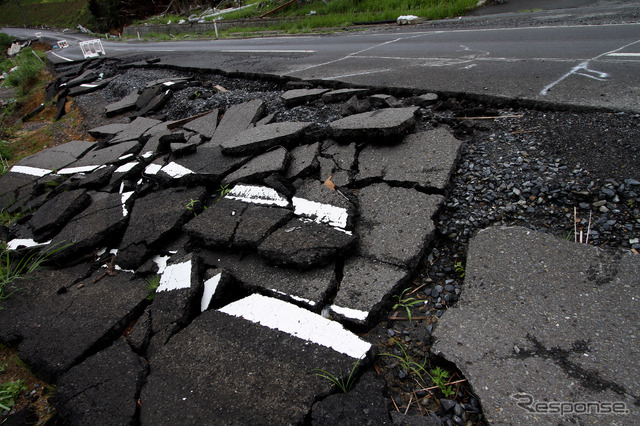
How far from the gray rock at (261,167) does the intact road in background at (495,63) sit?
2.08 m

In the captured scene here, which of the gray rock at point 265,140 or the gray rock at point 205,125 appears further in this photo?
the gray rock at point 205,125

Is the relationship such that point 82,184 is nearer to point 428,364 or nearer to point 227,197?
point 227,197

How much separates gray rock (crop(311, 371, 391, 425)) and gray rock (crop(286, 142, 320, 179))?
6.21 ft

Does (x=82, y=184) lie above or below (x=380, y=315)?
above

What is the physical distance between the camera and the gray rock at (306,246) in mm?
2090

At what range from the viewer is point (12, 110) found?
8.96m

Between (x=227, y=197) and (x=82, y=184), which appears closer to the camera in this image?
(x=227, y=197)

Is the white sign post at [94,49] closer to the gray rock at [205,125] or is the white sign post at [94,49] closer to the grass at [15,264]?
the gray rock at [205,125]

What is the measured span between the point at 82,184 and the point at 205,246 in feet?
7.12

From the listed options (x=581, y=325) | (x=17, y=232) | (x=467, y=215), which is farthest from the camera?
(x=17, y=232)

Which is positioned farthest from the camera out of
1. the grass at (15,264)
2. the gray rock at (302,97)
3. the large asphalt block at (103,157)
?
the gray rock at (302,97)

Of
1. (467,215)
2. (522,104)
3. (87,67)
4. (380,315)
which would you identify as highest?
(87,67)

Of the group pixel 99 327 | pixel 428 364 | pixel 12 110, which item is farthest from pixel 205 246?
pixel 12 110

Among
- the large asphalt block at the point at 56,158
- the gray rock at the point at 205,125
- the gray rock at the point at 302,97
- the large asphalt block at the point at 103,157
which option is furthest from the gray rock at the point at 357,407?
the large asphalt block at the point at 56,158
